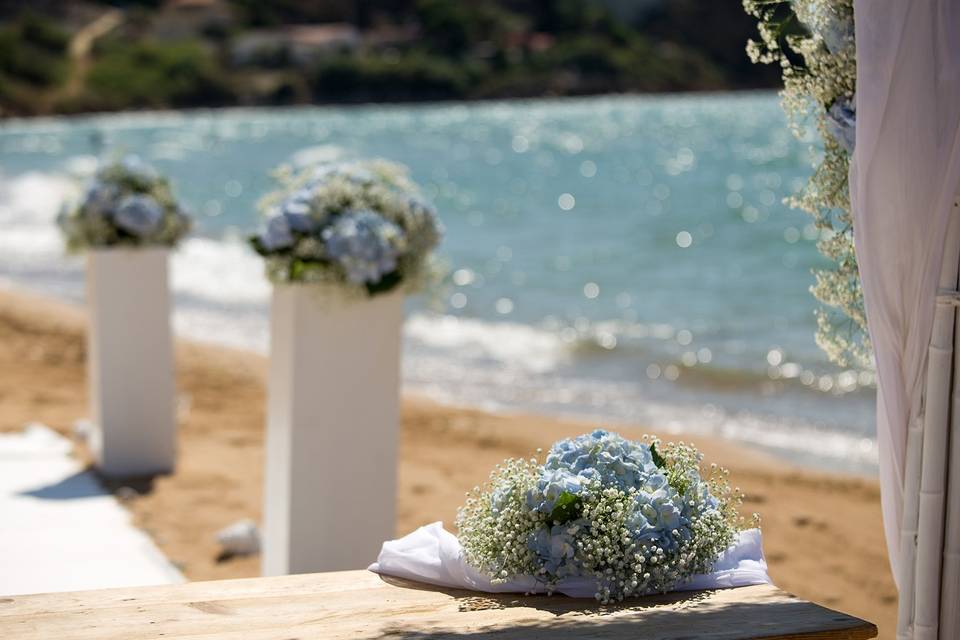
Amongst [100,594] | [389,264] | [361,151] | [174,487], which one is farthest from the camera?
[361,151]

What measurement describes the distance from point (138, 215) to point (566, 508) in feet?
14.7

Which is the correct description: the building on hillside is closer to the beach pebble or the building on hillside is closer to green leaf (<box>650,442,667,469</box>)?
the beach pebble

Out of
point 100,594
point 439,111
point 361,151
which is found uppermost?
point 439,111

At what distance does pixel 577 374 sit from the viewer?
11.8 meters

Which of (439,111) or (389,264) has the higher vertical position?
(439,111)

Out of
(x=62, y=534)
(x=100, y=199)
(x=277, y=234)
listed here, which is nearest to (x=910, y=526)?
(x=277, y=234)

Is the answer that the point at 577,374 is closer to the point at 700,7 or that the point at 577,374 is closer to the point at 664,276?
the point at 664,276

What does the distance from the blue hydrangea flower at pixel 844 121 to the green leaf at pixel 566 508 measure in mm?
A: 1179

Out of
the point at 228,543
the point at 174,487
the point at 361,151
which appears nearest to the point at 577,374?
the point at 174,487

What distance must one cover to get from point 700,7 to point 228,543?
73707 mm

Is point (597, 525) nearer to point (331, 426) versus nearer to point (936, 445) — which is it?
point (936, 445)

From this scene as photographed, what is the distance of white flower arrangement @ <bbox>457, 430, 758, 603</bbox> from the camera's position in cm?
316

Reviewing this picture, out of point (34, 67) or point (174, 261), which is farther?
point (34, 67)

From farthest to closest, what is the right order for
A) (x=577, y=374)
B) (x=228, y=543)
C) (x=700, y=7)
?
1. (x=700, y=7)
2. (x=577, y=374)
3. (x=228, y=543)
